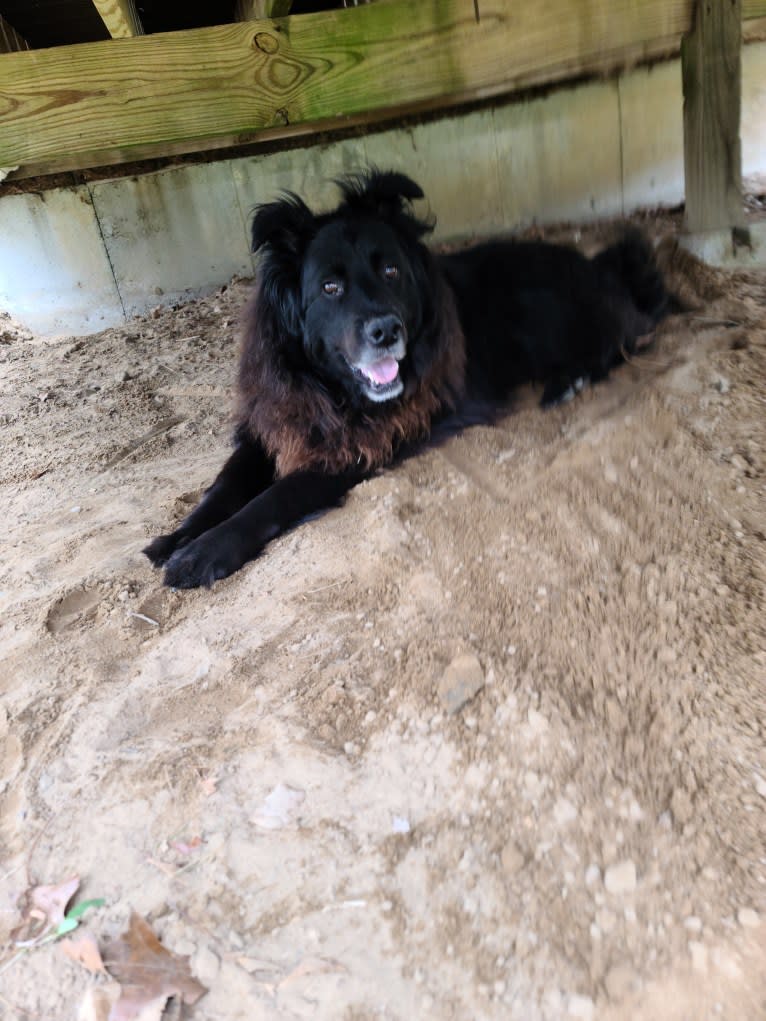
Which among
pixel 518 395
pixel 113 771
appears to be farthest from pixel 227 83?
pixel 113 771

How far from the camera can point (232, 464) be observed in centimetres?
315

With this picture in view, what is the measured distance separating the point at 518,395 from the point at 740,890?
258 centimetres

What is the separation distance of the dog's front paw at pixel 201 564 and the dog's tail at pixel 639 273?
104 inches

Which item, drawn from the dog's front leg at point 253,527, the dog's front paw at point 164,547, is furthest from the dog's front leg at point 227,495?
the dog's front leg at point 253,527

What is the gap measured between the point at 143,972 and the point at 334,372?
7.12ft

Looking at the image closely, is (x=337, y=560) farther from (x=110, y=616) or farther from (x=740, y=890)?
(x=740, y=890)

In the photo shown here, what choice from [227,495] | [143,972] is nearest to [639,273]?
[227,495]

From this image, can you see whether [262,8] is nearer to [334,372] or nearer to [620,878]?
[334,372]

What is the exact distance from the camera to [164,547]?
2684 millimetres

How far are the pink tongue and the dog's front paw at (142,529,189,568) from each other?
0.95 m

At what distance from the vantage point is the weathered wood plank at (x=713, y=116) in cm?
372

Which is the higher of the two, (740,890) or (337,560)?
(337,560)

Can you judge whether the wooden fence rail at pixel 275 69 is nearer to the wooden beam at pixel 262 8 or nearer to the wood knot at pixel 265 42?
the wood knot at pixel 265 42

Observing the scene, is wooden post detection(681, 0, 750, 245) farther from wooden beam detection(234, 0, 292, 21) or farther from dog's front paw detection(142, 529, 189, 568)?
dog's front paw detection(142, 529, 189, 568)
